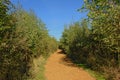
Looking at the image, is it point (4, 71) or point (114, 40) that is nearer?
point (4, 71)

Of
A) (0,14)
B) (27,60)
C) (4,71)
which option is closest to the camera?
(0,14)

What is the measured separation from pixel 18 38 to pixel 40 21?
771 inches

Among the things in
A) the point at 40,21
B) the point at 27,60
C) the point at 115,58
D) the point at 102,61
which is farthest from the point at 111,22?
the point at 40,21

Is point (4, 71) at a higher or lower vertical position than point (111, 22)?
lower

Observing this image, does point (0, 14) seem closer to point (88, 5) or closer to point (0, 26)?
point (0, 26)

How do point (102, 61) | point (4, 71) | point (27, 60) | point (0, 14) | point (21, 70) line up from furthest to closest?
point (102, 61) → point (27, 60) → point (21, 70) → point (4, 71) → point (0, 14)

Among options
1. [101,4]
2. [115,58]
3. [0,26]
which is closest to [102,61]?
[115,58]

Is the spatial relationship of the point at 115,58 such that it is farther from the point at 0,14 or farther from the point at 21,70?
the point at 0,14

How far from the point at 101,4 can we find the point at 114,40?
278cm

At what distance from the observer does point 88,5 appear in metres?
17.4

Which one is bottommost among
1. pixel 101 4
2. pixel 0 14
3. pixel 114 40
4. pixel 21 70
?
pixel 21 70

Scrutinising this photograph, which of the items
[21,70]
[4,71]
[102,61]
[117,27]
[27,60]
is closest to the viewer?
[4,71]

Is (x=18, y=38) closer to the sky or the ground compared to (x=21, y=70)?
closer to the sky

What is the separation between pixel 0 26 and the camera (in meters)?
11.4
